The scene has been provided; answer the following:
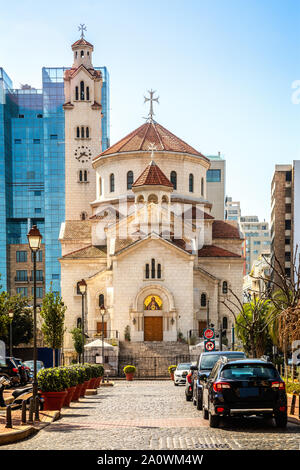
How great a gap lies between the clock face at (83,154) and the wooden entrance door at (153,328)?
25842 millimetres

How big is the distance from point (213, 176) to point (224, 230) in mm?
72701

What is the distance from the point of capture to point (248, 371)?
15.6 meters

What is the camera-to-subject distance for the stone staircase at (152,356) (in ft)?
173

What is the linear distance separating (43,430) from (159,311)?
43.7 m

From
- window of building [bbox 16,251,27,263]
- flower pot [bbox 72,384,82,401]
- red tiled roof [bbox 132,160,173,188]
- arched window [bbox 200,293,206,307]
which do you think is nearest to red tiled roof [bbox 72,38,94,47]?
red tiled roof [bbox 132,160,173,188]

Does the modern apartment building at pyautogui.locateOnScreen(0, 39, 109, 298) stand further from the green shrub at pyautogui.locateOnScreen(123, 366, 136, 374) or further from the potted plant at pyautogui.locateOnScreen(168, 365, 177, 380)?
the green shrub at pyautogui.locateOnScreen(123, 366, 136, 374)

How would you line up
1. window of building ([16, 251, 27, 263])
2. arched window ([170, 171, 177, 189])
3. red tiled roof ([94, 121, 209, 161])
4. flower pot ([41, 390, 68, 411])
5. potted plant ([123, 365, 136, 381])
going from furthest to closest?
window of building ([16, 251, 27, 263]) < red tiled roof ([94, 121, 209, 161]) < arched window ([170, 171, 177, 189]) < potted plant ([123, 365, 136, 381]) < flower pot ([41, 390, 68, 411])

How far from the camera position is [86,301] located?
6356cm

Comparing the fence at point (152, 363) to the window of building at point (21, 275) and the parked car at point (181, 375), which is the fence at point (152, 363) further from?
the window of building at point (21, 275)

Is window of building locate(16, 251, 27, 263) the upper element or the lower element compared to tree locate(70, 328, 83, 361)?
upper

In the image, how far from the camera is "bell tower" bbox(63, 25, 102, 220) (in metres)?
78.1

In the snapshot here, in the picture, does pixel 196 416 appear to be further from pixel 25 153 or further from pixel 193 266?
pixel 25 153

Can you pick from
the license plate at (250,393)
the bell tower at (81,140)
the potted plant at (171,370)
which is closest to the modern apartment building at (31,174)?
the bell tower at (81,140)

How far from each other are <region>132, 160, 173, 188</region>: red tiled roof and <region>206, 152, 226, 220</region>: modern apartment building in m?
77.3
